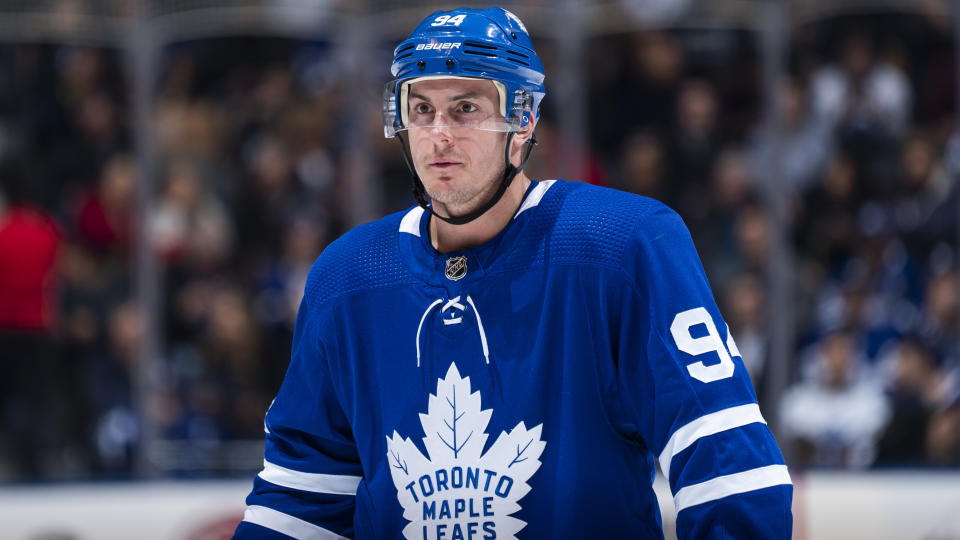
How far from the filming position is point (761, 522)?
61.5 inches

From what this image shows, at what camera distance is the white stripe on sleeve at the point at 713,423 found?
5.28ft

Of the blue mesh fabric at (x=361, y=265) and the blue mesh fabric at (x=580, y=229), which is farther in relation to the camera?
the blue mesh fabric at (x=361, y=265)

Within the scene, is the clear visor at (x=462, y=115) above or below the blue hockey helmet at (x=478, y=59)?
below

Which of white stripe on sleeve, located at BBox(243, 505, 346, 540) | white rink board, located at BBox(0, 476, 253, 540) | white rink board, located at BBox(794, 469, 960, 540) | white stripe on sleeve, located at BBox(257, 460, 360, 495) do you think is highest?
white stripe on sleeve, located at BBox(257, 460, 360, 495)

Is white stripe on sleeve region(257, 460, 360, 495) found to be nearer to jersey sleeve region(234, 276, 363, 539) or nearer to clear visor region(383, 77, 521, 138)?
jersey sleeve region(234, 276, 363, 539)

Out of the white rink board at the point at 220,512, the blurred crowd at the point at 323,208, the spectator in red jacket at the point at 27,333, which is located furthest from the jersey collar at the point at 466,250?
the spectator in red jacket at the point at 27,333

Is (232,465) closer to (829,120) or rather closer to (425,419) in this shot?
(829,120)

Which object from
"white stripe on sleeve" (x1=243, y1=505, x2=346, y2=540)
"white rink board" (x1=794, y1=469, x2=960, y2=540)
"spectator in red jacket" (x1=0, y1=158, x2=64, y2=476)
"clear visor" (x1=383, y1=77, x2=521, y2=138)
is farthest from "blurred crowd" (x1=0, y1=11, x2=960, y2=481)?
"clear visor" (x1=383, y1=77, x2=521, y2=138)

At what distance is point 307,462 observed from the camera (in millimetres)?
1976

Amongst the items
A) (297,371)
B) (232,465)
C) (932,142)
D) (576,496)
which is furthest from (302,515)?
(932,142)

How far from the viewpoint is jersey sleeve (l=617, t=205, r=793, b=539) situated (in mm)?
1581

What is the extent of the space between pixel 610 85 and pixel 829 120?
3.10 ft

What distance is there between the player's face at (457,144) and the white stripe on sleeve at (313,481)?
465mm

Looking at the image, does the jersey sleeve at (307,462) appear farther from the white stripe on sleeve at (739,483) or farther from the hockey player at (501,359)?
the white stripe on sleeve at (739,483)
